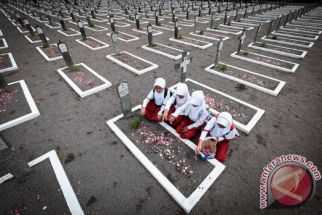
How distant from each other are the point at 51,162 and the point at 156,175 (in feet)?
7.04

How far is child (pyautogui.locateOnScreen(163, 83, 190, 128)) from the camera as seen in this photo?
3.73 m

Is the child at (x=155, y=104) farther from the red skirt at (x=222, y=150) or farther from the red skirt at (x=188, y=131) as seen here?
the red skirt at (x=222, y=150)

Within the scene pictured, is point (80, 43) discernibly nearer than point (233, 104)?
No

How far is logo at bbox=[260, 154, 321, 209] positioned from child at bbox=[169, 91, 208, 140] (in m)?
1.59

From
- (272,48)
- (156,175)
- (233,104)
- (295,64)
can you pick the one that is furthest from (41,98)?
(272,48)

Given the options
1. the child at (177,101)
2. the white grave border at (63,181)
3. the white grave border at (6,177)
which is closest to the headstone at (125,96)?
the child at (177,101)

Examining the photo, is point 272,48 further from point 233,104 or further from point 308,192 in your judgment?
point 308,192

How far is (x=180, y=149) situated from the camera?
3.68m

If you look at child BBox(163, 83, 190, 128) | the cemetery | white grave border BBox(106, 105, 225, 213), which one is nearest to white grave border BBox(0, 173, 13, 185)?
the cemetery

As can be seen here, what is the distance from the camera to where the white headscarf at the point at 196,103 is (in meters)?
3.46

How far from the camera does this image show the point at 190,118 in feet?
12.9

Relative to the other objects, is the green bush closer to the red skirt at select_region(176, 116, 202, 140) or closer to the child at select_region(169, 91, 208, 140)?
the child at select_region(169, 91, 208, 140)

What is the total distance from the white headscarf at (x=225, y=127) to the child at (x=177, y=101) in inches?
35.6

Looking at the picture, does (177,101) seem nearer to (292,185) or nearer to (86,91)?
(292,185)
